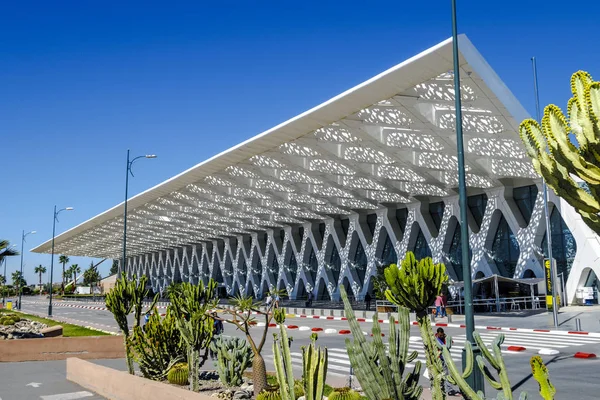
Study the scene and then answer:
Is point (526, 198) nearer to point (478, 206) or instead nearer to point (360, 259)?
point (478, 206)

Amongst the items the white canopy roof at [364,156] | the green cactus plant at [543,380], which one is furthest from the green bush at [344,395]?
the white canopy roof at [364,156]

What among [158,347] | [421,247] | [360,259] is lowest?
[158,347]

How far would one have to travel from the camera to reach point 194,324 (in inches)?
470

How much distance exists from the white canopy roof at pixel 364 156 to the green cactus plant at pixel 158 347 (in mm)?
12864

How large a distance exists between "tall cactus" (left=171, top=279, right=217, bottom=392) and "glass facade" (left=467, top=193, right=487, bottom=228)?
38421mm

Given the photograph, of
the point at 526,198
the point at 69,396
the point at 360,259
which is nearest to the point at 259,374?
the point at 69,396

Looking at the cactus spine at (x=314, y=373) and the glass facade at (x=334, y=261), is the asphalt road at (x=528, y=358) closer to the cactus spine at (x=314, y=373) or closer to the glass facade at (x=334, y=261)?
the cactus spine at (x=314, y=373)

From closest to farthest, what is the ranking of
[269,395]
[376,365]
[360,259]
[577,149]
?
[577,149], [376,365], [269,395], [360,259]

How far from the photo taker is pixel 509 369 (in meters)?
15.0

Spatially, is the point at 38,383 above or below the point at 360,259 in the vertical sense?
below

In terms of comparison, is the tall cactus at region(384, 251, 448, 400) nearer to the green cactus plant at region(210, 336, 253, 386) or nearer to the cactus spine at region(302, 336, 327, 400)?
the cactus spine at region(302, 336, 327, 400)

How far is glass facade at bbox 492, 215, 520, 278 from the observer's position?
1721 inches

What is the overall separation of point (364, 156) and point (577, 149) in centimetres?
3035

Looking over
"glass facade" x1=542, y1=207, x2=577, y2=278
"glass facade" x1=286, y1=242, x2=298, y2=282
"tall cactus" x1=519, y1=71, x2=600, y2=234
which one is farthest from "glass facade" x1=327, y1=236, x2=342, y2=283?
"tall cactus" x1=519, y1=71, x2=600, y2=234
